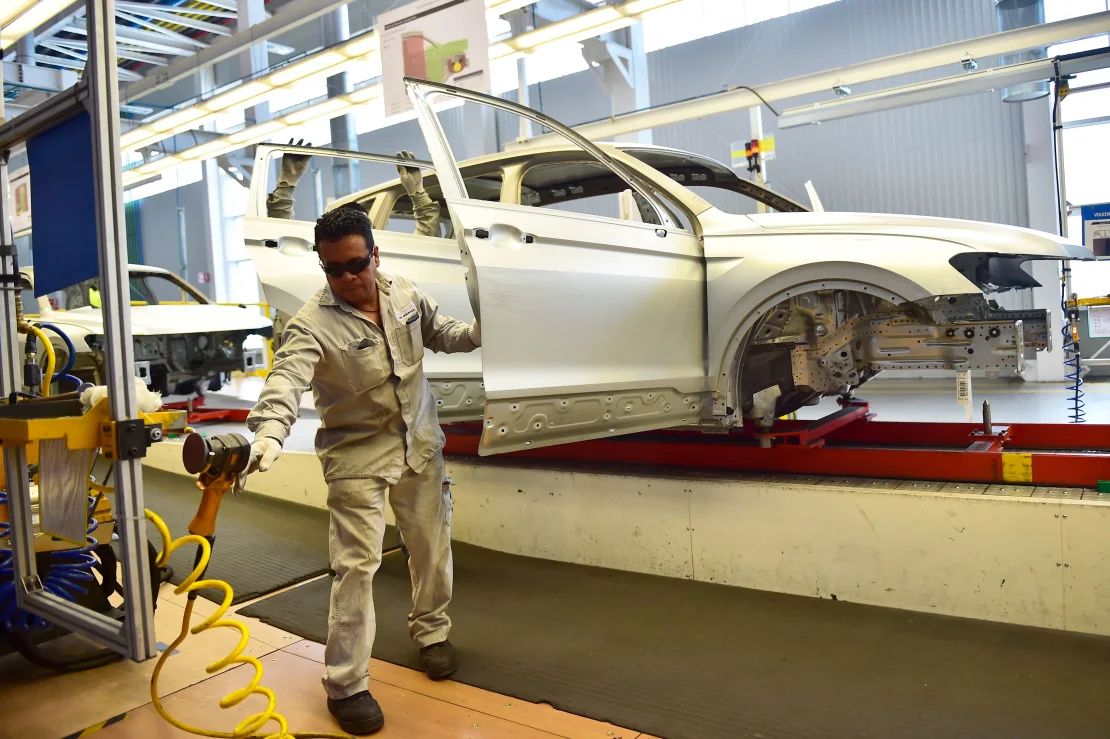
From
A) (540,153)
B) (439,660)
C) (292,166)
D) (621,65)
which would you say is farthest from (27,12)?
(621,65)

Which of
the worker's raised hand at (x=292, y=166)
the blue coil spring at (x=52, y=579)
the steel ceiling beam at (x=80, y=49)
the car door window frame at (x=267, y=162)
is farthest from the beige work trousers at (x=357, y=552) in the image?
the steel ceiling beam at (x=80, y=49)

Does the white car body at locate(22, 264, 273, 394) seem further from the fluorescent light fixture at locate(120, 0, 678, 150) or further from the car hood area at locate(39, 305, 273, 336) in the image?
the fluorescent light fixture at locate(120, 0, 678, 150)

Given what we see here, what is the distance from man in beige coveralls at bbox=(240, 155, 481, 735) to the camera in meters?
2.35

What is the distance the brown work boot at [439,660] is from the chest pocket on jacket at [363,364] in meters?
0.93

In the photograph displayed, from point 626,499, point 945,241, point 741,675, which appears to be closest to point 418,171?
point 626,499

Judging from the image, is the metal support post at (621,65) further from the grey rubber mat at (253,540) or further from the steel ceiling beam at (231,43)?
the grey rubber mat at (253,540)

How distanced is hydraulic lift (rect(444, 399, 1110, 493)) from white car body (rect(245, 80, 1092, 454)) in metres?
0.23

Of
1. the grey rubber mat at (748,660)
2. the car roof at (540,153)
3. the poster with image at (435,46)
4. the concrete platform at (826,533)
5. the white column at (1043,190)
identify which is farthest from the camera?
the white column at (1043,190)

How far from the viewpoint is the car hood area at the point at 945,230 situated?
2.87 metres

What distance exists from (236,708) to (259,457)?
1.07 meters

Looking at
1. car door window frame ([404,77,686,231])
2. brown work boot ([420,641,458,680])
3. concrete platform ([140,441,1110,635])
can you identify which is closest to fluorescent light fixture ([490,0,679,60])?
car door window frame ([404,77,686,231])

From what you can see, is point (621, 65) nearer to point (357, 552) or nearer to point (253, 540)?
point (253, 540)

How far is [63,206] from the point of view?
2.16m

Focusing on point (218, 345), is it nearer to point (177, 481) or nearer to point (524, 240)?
point (177, 481)
